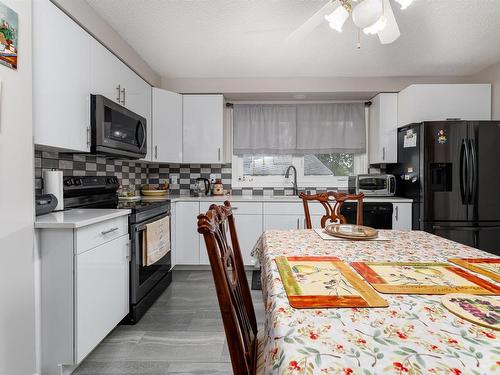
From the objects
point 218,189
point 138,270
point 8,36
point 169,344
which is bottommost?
point 169,344

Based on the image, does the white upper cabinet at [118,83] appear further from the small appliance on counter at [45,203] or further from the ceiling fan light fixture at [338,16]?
the ceiling fan light fixture at [338,16]

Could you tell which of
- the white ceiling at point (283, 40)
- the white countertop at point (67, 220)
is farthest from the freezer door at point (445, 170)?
the white countertop at point (67, 220)

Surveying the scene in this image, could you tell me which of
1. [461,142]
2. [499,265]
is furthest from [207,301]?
[461,142]

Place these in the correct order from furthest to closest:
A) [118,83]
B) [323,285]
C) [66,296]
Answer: [118,83], [66,296], [323,285]

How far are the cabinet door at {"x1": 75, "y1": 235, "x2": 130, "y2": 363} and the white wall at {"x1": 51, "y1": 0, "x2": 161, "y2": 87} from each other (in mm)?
1524

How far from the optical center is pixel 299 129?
13.0 feet

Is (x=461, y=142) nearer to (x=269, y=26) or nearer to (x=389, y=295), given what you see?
(x=269, y=26)

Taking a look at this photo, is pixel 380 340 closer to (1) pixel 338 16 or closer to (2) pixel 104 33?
(1) pixel 338 16

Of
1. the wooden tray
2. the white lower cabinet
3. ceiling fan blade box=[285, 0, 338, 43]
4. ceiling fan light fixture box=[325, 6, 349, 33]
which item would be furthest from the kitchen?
ceiling fan light fixture box=[325, 6, 349, 33]

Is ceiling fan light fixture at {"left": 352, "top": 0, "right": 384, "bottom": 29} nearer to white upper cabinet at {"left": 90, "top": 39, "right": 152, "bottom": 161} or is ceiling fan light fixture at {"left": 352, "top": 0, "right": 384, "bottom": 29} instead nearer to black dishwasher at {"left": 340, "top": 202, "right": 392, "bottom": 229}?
white upper cabinet at {"left": 90, "top": 39, "right": 152, "bottom": 161}

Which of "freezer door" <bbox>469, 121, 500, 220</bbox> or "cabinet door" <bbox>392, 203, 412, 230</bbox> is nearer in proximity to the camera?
"freezer door" <bbox>469, 121, 500, 220</bbox>

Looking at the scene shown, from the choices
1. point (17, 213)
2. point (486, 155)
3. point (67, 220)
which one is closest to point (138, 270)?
point (67, 220)

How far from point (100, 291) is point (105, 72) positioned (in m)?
1.64

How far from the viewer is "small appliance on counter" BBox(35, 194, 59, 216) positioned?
168 cm
